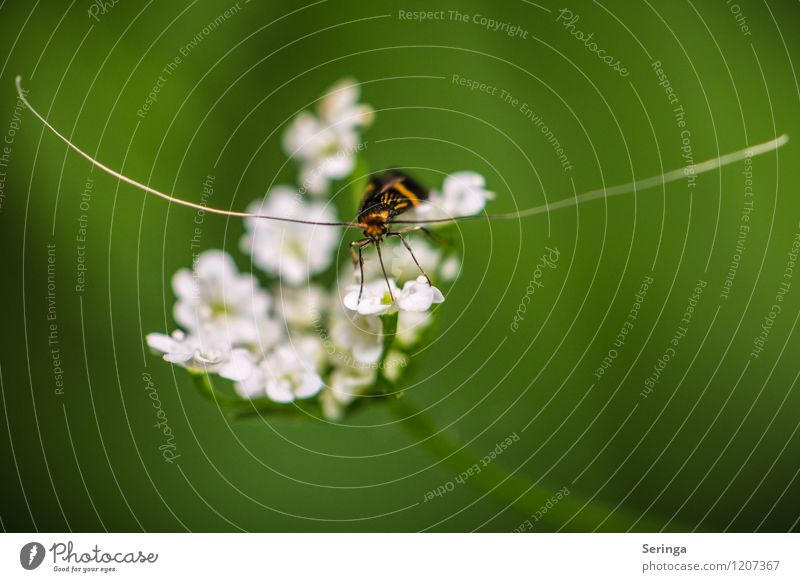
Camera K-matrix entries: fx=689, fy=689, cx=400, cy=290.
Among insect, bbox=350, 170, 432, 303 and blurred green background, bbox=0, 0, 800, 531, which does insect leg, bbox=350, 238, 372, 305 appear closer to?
insect, bbox=350, 170, 432, 303

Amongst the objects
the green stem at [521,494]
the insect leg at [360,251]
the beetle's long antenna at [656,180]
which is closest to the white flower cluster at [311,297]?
the insect leg at [360,251]

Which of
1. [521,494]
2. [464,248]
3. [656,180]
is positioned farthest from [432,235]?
[656,180]

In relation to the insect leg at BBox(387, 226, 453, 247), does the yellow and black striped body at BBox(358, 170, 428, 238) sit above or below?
above

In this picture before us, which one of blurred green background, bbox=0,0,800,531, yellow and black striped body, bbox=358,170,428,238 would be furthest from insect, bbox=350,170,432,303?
blurred green background, bbox=0,0,800,531

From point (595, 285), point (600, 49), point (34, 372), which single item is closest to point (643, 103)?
point (600, 49)

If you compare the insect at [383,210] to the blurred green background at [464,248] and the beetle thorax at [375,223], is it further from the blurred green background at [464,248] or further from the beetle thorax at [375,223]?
the blurred green background at [464,248]

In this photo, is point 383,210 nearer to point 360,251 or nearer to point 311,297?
point 360,251
